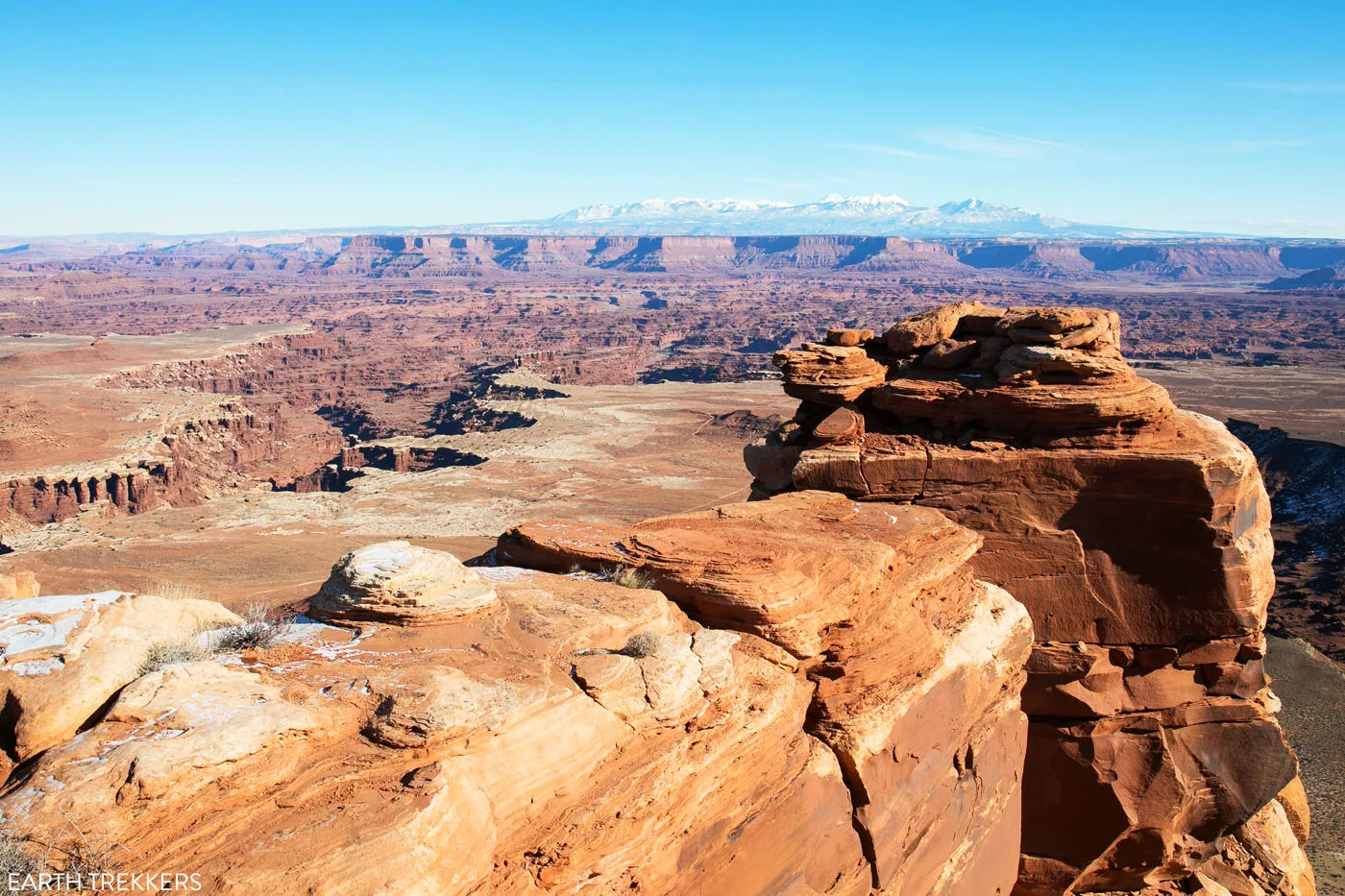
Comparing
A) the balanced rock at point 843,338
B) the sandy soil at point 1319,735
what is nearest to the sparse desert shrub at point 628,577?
the balanced rock at point 843,338

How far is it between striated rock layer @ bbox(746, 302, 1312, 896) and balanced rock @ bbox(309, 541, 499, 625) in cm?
713

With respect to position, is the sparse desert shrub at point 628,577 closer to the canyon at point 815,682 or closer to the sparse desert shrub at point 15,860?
the canyon at point 815,682

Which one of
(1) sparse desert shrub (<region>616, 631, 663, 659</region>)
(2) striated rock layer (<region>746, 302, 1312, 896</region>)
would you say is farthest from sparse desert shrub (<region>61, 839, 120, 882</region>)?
(2) striated rock layer (<region>746, 302, 1312, 896</region>)

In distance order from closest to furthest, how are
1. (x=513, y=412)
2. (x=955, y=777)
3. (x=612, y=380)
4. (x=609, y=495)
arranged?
(x=955, y=777)
(x=609, y=495)
(x=513, y=412)
(x=612, y=380)

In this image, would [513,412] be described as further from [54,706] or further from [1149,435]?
[54,706]

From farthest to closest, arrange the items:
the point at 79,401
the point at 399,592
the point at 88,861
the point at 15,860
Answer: the point at 79,401 < the point at 399,592 < the point at 88,861 < the point at 15,860

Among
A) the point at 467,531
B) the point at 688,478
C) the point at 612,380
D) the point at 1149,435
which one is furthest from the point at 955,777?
the point at 612,380

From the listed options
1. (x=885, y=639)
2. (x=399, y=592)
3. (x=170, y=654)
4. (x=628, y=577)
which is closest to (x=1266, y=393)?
(x=885, y=639)

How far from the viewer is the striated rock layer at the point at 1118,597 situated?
12727mm

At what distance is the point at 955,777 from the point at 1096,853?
4951 mm

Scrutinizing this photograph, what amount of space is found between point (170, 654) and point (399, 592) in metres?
1.77

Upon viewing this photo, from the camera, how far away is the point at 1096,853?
516 inches

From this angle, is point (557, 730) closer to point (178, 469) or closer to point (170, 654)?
point (170, 654)

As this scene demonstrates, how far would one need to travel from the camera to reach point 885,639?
9445 mm
